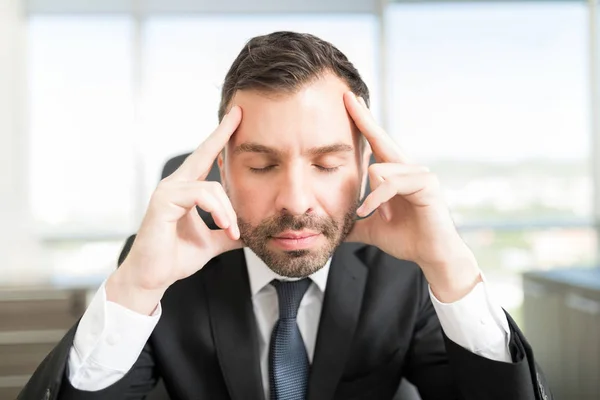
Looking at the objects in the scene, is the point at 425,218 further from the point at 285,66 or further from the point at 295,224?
the point at 285,66

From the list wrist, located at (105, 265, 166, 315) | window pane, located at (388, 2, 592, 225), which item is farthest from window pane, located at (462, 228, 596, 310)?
wrist, located at (105, 265, 166, 315)

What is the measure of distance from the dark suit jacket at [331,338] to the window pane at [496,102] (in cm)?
363

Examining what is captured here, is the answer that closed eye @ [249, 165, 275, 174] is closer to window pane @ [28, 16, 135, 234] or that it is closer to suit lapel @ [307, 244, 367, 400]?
suit lapel @ [307, 244, 367, 400]

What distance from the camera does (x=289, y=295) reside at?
1402mm

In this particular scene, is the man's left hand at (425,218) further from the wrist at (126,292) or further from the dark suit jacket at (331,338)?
the wrist at (126,292)

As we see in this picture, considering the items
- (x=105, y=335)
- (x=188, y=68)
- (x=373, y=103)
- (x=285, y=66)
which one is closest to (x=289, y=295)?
(x=105, y=335)

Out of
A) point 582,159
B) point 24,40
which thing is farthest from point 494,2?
point 24,40

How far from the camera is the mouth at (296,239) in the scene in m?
1.21

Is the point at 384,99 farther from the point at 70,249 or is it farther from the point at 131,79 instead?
the point at 70,249

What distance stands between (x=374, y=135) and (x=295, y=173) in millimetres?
210

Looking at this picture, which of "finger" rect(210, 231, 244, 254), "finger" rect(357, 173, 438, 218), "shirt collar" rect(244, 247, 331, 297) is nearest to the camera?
"finger" rect(357, 173, 438, 218)

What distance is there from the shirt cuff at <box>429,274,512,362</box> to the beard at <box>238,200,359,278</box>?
284 mm

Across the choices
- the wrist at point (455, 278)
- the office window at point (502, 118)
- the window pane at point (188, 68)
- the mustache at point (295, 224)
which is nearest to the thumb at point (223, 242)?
the mustache at point (295, 224)

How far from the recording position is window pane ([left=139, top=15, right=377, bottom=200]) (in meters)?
4.82
